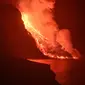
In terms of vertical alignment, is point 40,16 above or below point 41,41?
above

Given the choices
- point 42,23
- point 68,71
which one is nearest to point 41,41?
point 42,23

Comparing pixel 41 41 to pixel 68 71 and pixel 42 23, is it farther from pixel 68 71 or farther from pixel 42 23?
pixel 68 71

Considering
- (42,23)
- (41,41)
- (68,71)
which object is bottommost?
(68,71)

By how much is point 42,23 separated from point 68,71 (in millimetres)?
421

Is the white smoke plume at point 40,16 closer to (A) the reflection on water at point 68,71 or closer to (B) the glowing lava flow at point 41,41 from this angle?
(B) the glowing lava flow at point 41,41

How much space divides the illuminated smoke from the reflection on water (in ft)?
0.36

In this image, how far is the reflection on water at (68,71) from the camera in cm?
238

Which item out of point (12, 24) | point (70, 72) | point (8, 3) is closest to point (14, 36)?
point (12, 24)

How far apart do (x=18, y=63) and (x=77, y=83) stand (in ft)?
1.54

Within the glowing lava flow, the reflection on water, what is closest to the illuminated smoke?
the glowing lava flow

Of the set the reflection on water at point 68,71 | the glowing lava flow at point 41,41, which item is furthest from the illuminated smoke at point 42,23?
the reflection on water at point 68,71

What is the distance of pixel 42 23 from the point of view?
2471 mm

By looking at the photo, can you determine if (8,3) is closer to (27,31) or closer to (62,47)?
(27,31)

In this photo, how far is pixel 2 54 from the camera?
2350 mm
